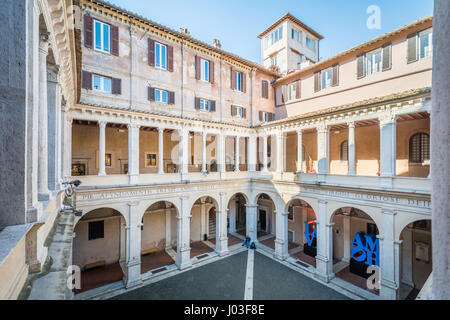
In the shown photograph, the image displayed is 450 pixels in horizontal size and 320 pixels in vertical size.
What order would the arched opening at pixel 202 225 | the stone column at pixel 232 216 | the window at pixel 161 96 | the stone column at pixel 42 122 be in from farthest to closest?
the stone column at pixel 232 216 → the arched opening at pixel 202 225 → the window at pixel 161 96 → the stone column at pixel 42 122

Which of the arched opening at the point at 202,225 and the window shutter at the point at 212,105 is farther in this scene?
the arched opening at the point at 202,225

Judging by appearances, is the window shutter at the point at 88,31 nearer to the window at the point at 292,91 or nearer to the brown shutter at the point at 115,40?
the brown shutter at the point at 115,40

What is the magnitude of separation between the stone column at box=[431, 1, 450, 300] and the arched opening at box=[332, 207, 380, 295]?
14.3 metres

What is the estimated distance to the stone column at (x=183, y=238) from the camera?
16.0 metres

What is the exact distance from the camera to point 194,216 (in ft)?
72.4

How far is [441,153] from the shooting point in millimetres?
1973

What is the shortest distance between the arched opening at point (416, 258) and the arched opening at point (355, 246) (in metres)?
1.77

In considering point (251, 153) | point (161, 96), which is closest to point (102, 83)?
point (161, 96)

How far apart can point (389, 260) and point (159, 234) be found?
56.4 feet

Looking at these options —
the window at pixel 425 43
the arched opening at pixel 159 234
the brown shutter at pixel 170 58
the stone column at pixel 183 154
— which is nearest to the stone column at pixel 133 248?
the arched opening at pixel 159 234

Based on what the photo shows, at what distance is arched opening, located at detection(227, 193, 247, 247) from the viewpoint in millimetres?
22062

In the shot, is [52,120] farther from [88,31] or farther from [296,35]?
[296,35]

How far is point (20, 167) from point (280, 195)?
1665 centimetres
